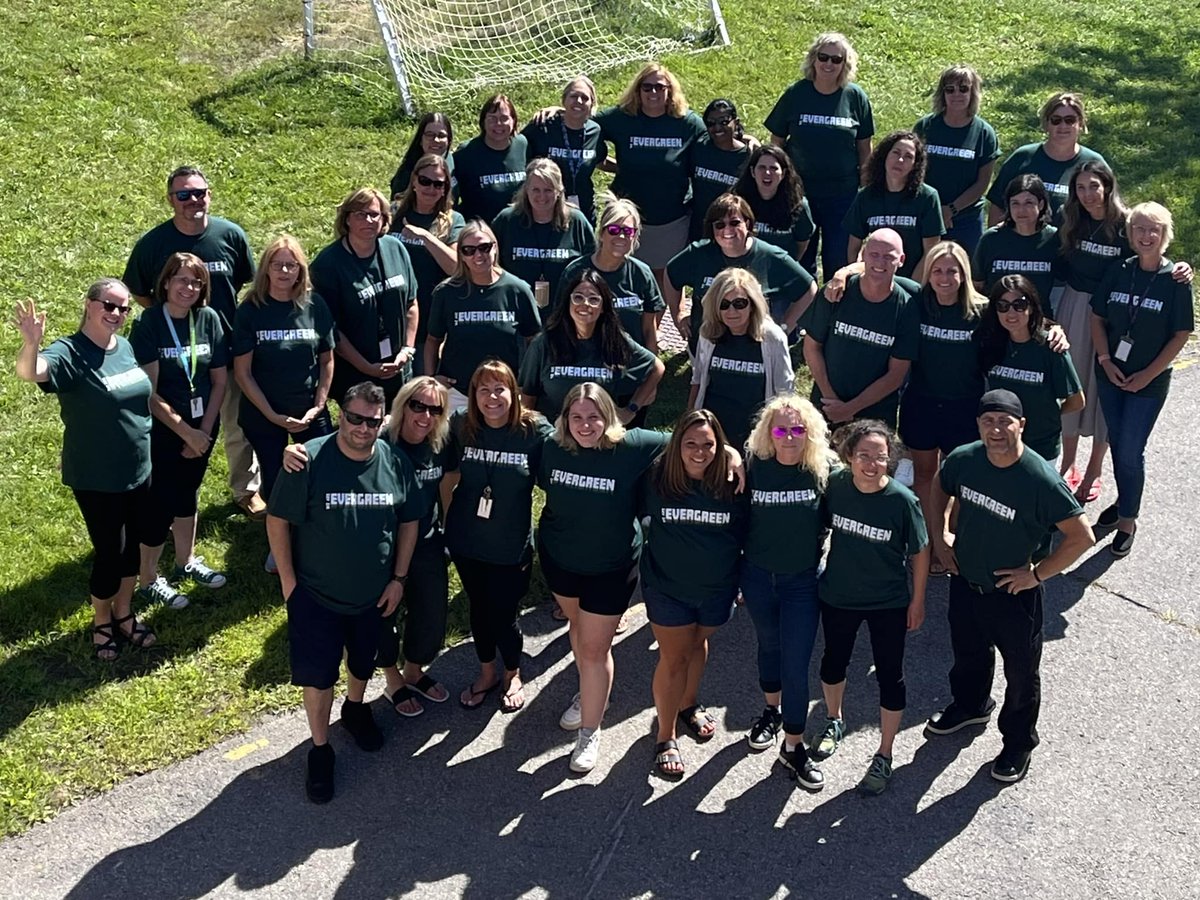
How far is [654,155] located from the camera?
10.1 metres

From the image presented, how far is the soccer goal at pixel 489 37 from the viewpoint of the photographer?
46.3 feet

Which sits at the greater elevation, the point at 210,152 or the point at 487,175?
the point at 487,175

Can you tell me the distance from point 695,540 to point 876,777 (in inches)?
57.0

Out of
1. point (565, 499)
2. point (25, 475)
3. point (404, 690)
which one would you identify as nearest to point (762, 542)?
point (565, 499)

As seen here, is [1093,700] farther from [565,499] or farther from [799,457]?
[565,499]

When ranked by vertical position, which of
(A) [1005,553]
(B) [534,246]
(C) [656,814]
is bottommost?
(C) [656,814]

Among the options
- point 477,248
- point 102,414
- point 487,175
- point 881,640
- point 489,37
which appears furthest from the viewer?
point 489,37

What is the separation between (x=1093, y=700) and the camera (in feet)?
25.0

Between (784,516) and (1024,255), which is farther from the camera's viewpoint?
(1024,255)

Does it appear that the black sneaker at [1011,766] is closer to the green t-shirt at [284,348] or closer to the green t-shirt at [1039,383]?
the green t-shirt at [1039,383]

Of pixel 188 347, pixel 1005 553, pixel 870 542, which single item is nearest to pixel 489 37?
pixel 188 347

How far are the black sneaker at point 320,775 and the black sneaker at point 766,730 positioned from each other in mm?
2066

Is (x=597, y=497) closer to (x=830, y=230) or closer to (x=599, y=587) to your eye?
(x=599, y=587)

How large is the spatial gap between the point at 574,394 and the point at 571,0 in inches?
379
